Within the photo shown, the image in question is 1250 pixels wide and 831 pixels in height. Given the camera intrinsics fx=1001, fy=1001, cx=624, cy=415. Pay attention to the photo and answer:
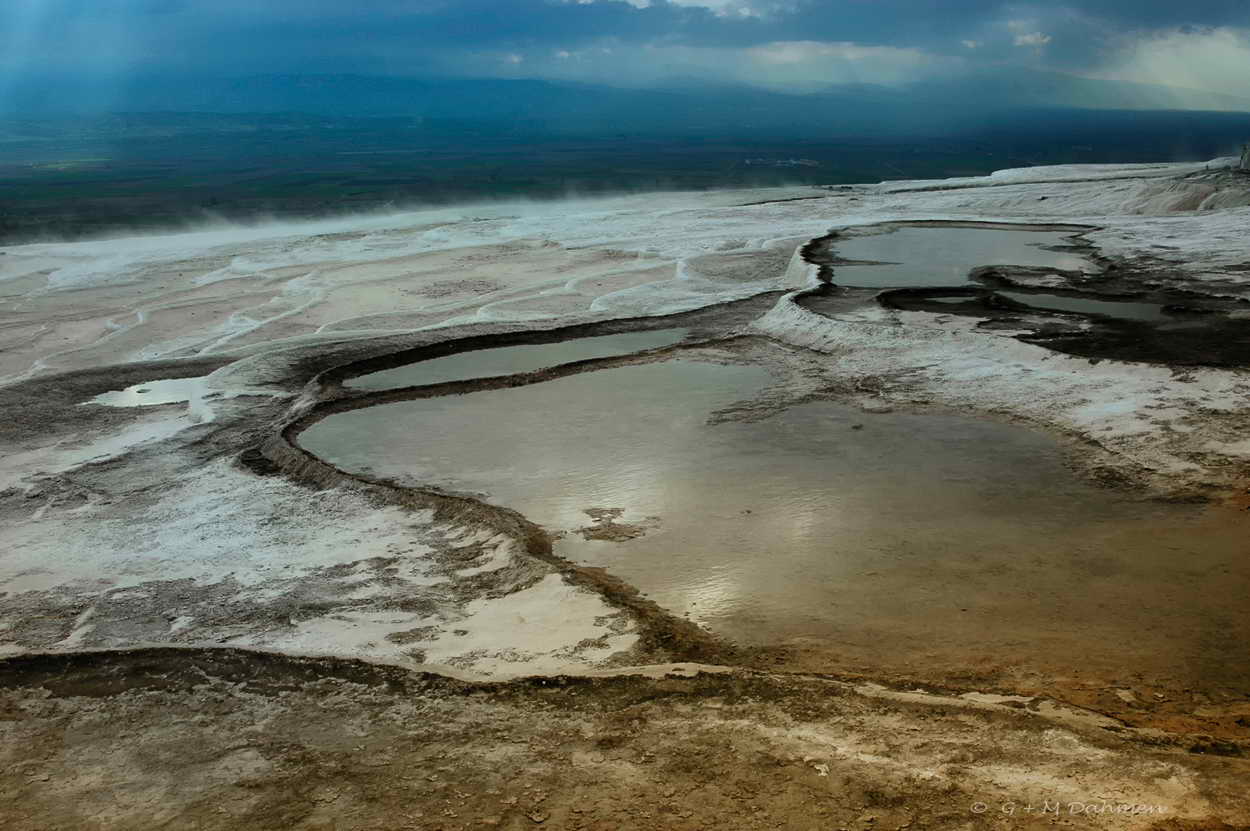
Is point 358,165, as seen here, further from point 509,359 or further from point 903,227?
point 509,359

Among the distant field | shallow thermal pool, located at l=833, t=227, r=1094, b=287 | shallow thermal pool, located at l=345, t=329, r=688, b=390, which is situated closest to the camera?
shallow thermal pool, located at l=345, t=329, r=688, b=390

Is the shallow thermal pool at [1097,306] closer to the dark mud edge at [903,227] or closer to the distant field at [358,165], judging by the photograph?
the dark mud edge at [903,227]

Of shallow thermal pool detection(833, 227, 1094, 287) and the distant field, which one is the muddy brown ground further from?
the distant field

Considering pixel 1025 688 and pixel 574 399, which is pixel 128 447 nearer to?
pixel 574 399

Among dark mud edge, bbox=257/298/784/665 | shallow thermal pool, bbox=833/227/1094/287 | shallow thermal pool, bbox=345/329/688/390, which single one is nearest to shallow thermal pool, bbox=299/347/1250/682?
dark mud edge, bbox=257/298/784/665

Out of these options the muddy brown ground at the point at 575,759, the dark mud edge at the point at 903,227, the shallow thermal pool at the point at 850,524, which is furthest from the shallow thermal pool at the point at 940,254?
the muddy brown ground at the point at 575,759

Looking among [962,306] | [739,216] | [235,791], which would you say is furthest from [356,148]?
[235,791]

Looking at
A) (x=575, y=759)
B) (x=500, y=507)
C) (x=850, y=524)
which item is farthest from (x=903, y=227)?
(x=575, y=759)

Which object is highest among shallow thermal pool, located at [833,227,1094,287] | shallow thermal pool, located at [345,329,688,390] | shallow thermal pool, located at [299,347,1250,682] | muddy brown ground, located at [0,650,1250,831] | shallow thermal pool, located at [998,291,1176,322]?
shallow thermal pool, located at [833,227,1094,287]
